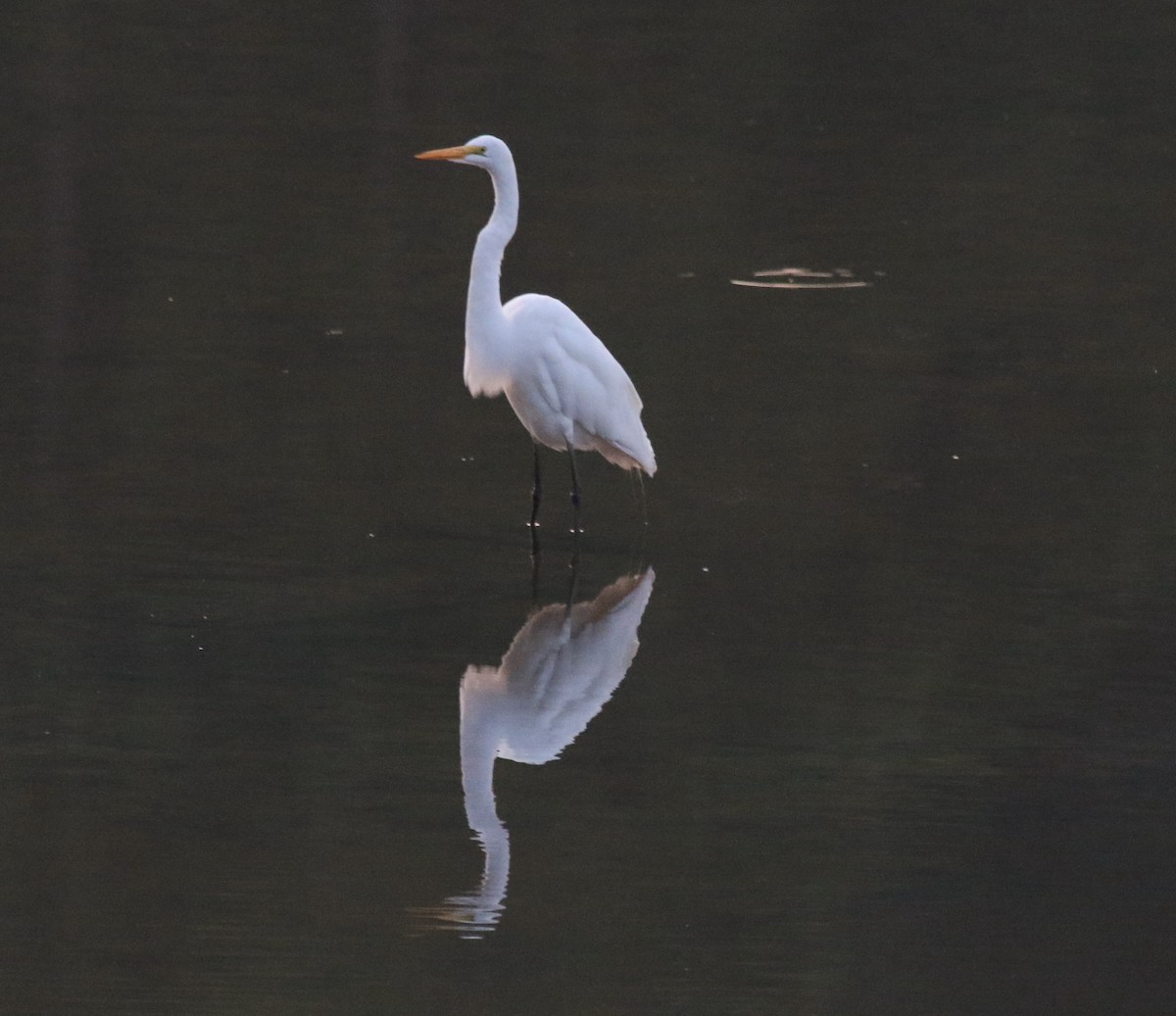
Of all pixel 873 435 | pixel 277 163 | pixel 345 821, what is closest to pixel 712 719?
pixel 345 821

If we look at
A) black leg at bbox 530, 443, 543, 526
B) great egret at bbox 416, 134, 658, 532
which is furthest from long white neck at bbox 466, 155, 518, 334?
black leg at bbox 530, 443, 543, 526

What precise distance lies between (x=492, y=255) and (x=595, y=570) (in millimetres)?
1167

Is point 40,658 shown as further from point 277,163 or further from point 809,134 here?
point 809,134

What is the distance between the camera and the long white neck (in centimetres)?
738

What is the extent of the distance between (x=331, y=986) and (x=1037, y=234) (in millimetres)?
8218

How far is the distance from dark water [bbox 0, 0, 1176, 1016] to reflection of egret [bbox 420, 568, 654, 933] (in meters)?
0.02

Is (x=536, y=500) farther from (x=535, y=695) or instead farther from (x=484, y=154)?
(x=535, y=695)

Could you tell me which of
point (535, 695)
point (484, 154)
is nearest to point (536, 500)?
point (484, 154)

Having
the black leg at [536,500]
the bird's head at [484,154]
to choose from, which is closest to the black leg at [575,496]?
the black leg at [536,500]

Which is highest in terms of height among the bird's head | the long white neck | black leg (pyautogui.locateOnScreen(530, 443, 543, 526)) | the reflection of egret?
the bird's head

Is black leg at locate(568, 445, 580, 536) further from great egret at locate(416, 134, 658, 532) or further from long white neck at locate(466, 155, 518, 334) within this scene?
long white neck at locate(466, 155, 518, 334)

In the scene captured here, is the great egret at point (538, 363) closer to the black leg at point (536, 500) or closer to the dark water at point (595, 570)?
the black leg at point (536, 500)

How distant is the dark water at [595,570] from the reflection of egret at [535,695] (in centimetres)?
2

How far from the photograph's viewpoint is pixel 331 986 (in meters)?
4.30
